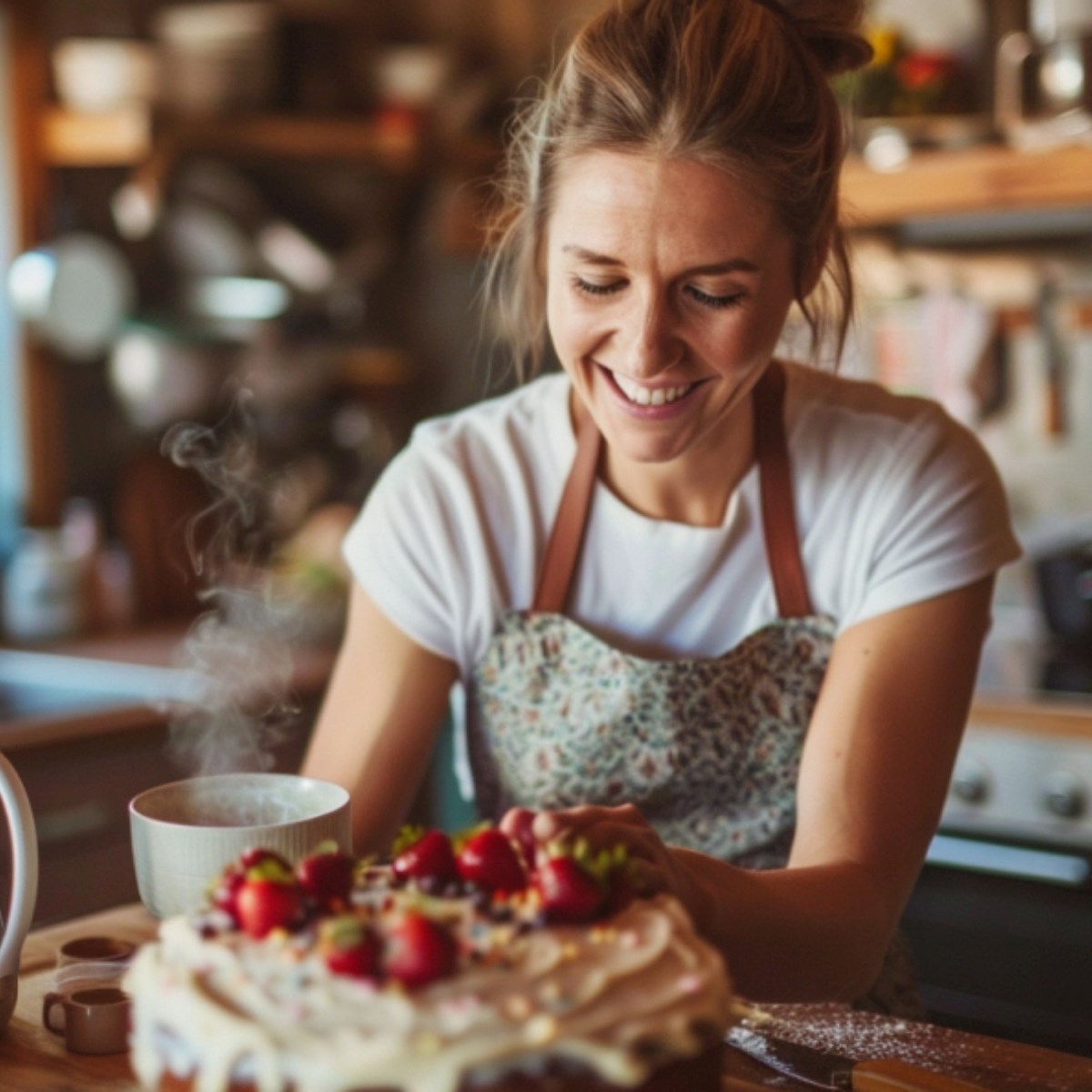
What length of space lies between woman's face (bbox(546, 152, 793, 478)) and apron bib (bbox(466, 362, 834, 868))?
189mm

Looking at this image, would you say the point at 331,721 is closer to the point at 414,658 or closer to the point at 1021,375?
the point at 414,658

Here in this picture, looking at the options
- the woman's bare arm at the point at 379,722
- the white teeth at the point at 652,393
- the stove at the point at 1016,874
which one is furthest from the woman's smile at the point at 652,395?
the stove at the point at 1016,874

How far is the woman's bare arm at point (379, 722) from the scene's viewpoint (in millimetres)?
1435

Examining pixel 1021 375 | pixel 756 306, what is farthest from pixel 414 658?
pixel 1021 375

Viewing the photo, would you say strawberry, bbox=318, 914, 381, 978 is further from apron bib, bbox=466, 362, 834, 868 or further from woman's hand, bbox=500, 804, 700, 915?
apron bib, bbox=466, 362, 834, 868

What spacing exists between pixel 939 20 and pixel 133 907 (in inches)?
85.8

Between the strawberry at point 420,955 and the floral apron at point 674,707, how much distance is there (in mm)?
657

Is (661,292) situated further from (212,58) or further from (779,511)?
(212,58)

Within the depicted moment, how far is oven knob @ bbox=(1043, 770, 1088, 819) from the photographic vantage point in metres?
2.30

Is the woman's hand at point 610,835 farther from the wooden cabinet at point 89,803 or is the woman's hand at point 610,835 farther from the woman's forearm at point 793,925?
the wooden cabinet at point 89,803

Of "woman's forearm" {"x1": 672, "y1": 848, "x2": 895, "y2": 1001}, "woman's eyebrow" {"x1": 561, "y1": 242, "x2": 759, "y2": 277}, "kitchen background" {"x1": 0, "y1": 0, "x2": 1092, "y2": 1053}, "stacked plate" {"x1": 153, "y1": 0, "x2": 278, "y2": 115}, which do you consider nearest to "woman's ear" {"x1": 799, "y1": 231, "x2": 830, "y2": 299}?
"woman's eyebrow" {"x1": 561, "y1": 242, "x2": 759, "y2": 277}

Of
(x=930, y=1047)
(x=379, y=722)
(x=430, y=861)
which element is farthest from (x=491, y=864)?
(x=379, y=722)

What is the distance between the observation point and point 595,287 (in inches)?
51.0

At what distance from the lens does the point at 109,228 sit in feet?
10.8
